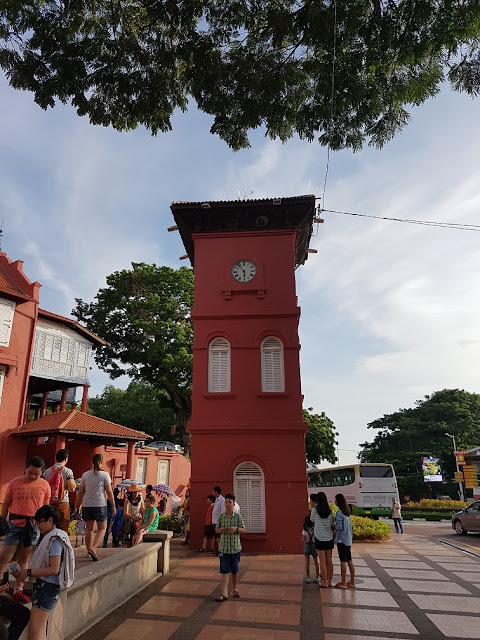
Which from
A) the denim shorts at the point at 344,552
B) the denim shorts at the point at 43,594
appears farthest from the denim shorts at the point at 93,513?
the denim shorts at the point at 344,552

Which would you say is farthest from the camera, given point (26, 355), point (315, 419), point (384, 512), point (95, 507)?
point (315, 419)

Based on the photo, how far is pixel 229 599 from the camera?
275 inches

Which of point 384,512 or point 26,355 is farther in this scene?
point 384,512

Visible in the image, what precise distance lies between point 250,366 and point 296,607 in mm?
7258

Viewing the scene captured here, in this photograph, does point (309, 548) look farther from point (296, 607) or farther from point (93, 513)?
point (93, 513)

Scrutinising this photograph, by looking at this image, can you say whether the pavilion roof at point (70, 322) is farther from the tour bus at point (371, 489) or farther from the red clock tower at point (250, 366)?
the tour bus at point (371, 489)

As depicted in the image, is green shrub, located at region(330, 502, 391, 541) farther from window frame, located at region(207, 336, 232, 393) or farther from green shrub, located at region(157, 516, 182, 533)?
window frame, located at region(207, 336, 232, 393)

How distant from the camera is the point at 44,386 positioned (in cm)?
2103

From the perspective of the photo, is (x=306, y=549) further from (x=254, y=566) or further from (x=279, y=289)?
(x=279, y=289)

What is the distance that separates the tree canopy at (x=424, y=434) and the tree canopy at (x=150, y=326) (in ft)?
79.2

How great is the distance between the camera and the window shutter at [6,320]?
16.2 metres

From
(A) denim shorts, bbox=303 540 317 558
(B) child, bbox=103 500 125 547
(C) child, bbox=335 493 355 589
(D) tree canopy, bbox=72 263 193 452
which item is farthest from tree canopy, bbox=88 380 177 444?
(C) child, bbox=335 493 355 589

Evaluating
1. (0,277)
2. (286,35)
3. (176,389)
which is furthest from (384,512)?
(286,35)

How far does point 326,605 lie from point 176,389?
59.0 feet
